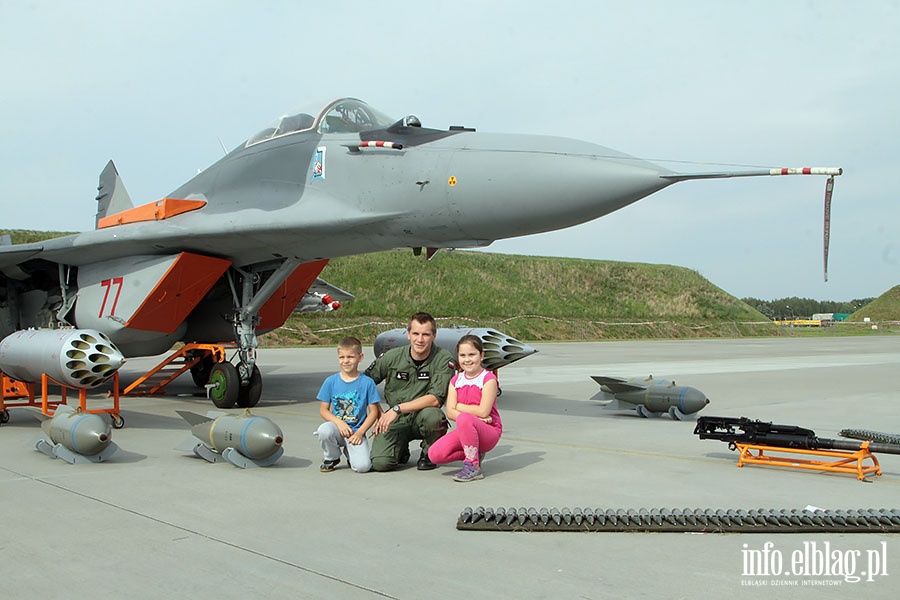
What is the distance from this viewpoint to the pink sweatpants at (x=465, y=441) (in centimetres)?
517

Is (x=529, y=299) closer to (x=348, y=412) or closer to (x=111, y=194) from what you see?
(x=111, y=194)

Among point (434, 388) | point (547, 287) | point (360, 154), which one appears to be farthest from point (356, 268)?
point (434, 388)

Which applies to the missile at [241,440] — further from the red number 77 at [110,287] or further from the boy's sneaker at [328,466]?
the red number 77 at [110,287]

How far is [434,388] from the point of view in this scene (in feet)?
18.7

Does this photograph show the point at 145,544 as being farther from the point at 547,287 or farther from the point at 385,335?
the point at 547,287

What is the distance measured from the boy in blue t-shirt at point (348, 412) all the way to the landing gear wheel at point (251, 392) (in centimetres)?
443

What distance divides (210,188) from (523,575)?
799 centimetres

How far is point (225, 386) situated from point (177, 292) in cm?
136

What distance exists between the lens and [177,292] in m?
9.70

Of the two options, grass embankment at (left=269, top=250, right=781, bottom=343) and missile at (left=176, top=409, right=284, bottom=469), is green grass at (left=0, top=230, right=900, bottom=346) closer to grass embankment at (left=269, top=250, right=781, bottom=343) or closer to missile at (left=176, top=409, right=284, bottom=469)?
grass embankment at (left=269, top=250, right=781, bottom=343)

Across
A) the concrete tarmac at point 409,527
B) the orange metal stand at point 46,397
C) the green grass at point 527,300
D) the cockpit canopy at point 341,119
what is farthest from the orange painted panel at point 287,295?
the green grass at point 527,300

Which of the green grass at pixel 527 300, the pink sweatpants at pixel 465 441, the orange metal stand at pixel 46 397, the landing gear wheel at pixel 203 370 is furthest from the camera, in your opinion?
the green grass at pixel 527 300

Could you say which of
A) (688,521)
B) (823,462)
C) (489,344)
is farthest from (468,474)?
(489,344)

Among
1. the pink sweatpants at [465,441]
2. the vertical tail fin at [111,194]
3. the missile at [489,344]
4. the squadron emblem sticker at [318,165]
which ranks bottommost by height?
the pink sweatpants at [465,441]
